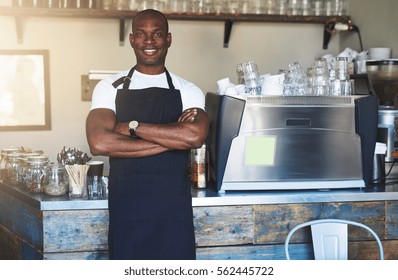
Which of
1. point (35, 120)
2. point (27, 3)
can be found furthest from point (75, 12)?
point (35, 120)

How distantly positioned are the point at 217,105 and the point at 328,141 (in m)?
0.50

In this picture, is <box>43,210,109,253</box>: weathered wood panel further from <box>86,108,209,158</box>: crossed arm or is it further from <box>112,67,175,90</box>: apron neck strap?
<box>112,67,175,90</box>: apron neck strap

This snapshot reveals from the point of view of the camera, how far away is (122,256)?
2314 mm

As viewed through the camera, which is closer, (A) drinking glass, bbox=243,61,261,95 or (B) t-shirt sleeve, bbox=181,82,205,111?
(B) t-shirt sleeve, bbox=181,82,205,111

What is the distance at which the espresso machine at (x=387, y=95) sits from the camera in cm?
314

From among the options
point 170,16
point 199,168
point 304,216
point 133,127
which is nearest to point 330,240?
point 304,216

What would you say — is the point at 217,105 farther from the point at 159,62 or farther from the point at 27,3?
the point at 27,3

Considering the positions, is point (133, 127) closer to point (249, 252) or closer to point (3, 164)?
point (249, 252)

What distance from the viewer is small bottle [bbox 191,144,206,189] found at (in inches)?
112

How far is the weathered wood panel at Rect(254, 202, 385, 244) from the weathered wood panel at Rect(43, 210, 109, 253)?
63 centimetres

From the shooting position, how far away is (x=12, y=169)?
10.2ft

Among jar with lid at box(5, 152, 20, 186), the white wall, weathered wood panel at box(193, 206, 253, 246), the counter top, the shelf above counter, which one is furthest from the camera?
the white wall

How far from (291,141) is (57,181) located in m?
0.98

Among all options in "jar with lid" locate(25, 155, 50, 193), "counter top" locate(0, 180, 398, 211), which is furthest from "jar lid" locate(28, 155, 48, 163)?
"counter top" locate(0, 180, 398, 211)
